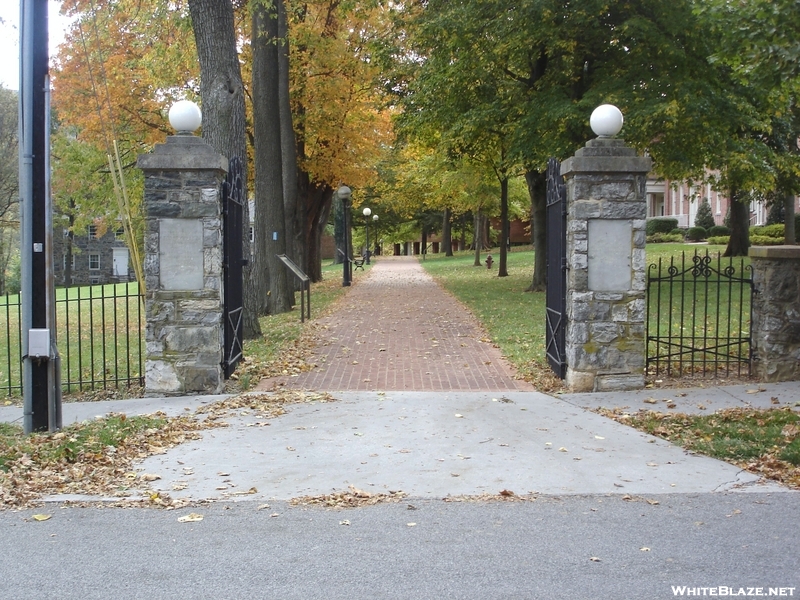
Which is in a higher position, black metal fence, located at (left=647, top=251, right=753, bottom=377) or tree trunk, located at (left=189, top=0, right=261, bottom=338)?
tree trunk, located at (left=189, top=0, right=261, bottom=338)

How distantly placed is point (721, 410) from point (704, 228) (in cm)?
3599

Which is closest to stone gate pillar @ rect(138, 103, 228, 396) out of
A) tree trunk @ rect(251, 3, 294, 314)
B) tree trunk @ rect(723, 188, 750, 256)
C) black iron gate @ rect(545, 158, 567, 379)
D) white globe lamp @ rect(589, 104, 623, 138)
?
black iron gate @ rect(545, 158, 567, 379)

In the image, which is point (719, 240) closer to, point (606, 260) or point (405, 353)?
point (405, 353)

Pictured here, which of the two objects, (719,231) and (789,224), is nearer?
(789,224)

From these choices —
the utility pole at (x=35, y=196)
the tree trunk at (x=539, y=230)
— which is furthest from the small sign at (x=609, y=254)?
the tree trunk at (x=539, y=230)

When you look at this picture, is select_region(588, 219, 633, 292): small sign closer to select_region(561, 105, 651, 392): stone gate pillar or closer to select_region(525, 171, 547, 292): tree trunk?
select_region(561, 105, 651, 392): stone gate pillar

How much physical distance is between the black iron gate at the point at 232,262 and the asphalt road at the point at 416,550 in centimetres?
445

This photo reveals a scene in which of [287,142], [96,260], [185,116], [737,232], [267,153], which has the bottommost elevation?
[96,260]

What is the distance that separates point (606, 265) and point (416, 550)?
546cm

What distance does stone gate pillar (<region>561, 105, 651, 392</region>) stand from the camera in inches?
353

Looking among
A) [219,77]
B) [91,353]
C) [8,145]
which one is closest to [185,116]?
[219,77]

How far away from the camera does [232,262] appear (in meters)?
9.97

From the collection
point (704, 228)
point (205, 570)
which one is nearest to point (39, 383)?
point (205, 570)

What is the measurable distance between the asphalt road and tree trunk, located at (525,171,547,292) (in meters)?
17.0
